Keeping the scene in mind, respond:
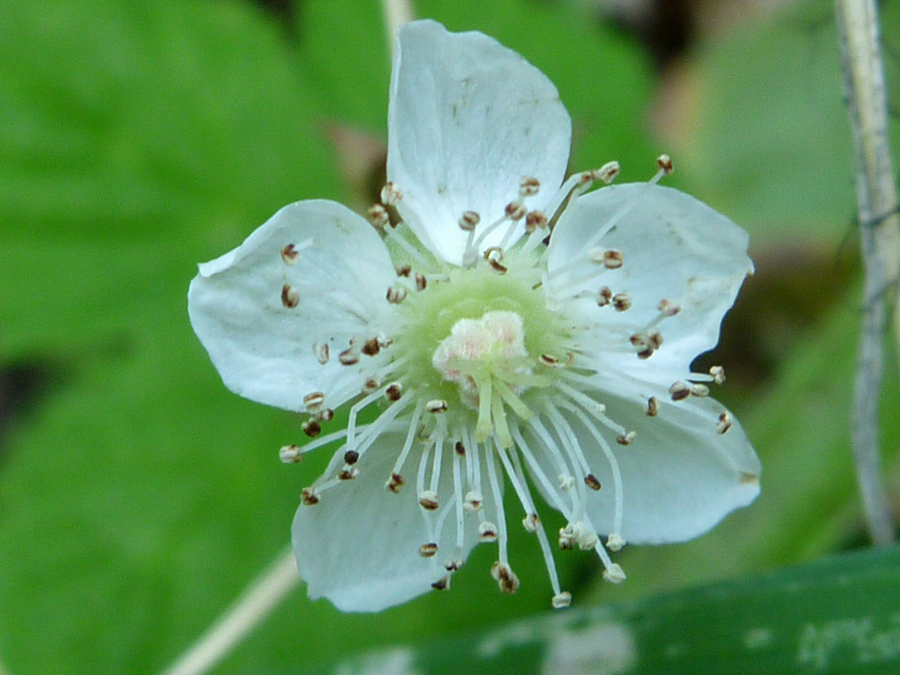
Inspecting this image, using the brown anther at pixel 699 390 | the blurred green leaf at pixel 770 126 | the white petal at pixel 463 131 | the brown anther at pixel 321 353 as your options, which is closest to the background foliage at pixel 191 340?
the blurred green leaf at pixel 770 126

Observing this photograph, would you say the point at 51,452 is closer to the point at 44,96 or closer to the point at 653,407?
the point at 44,96

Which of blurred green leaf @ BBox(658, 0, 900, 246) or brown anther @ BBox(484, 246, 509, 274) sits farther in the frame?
blurred green leaf @ BBox(658, 0, 900, 246)

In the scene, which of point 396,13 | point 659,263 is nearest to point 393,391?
point 659,263

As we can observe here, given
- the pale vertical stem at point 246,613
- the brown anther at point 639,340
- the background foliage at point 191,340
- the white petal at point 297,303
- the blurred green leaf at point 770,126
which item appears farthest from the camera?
the blurred green leaf at point 770,126

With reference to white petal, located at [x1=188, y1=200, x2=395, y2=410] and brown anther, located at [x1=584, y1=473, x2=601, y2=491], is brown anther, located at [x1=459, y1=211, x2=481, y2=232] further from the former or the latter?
brown anther, located at [x1=584, y1=473, x2=601, y2=491]

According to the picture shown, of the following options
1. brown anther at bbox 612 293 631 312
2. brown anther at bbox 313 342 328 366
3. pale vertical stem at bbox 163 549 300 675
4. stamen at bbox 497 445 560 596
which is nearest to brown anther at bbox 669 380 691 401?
brown anther at bbox 612 293 631 312

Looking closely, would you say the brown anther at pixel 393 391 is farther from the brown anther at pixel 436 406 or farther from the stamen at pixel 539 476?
the stamen at pixel 539 476
